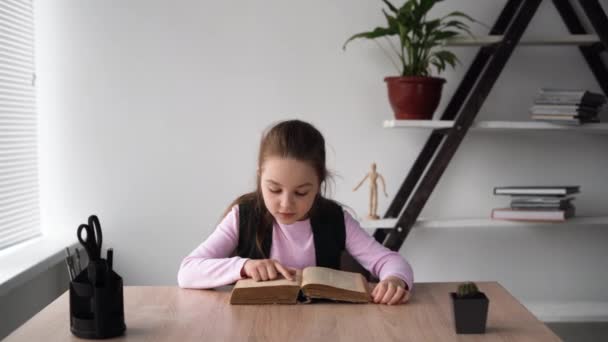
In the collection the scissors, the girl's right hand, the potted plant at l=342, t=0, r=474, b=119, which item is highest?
the potted plant at l=342, t=0, r=474, b=119

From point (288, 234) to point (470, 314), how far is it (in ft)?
2.56

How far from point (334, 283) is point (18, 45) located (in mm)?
1936

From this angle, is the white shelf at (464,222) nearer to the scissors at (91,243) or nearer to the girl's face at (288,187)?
the girl's face at (288,187)

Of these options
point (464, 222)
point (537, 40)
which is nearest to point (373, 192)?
point (464, 222)

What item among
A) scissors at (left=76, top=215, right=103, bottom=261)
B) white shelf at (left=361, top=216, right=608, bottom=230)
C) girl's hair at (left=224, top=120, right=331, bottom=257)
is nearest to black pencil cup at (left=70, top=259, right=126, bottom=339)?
scissors at (left=76, top=215, right=103, bottom=261)

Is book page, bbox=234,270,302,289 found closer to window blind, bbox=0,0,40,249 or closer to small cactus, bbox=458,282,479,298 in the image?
small cactus, bbox=458,282,479,298

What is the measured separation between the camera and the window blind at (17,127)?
8.55 feet

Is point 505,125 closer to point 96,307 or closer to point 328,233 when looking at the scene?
point 328,233

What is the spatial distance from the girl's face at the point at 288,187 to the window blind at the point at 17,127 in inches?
50.1

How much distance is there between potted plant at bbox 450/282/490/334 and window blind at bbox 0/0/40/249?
189cm

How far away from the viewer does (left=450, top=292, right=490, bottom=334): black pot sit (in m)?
1.33

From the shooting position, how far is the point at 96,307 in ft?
4.26

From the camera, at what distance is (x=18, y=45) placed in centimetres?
280

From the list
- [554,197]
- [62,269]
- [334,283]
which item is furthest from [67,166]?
[554,197]
